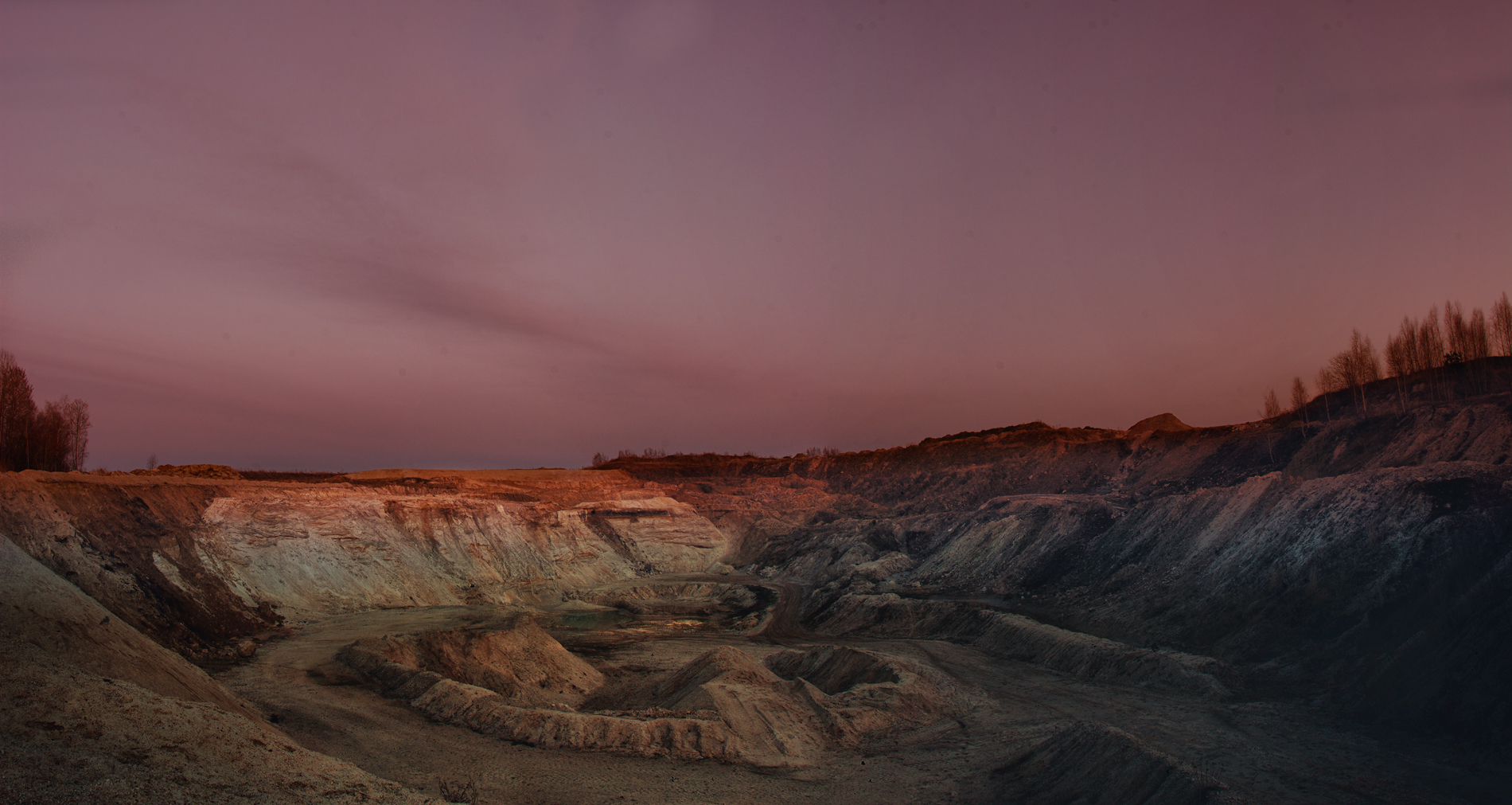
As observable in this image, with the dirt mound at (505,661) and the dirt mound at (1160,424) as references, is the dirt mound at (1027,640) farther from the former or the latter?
the dirt mound at (1160,424)

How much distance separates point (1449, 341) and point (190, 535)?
83.7m

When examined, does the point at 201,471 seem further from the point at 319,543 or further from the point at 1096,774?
the point at 1096,774

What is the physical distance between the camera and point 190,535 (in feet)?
127

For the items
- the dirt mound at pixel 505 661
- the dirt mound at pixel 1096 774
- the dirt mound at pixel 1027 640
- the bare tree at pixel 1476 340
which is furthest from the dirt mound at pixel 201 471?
the bare tree at pixel 1476 340

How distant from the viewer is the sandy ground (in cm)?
1448

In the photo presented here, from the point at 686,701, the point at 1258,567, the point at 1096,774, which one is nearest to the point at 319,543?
the point at 686,701

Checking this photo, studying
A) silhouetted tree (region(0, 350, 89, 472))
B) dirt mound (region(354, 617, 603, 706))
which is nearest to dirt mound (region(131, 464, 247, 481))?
silhouetted tree (region(0, 350, 89, 472))

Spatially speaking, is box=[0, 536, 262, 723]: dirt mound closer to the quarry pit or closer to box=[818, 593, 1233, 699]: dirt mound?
the quarry pit

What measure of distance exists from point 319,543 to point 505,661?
1087 inches

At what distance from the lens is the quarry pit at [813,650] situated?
13.9 meters

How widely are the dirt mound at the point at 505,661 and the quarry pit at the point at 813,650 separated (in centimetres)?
13

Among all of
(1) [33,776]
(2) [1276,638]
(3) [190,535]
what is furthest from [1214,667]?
(3) [190,535]

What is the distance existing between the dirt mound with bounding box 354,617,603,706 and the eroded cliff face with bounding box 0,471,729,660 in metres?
7.99

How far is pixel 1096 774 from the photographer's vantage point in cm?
1418
